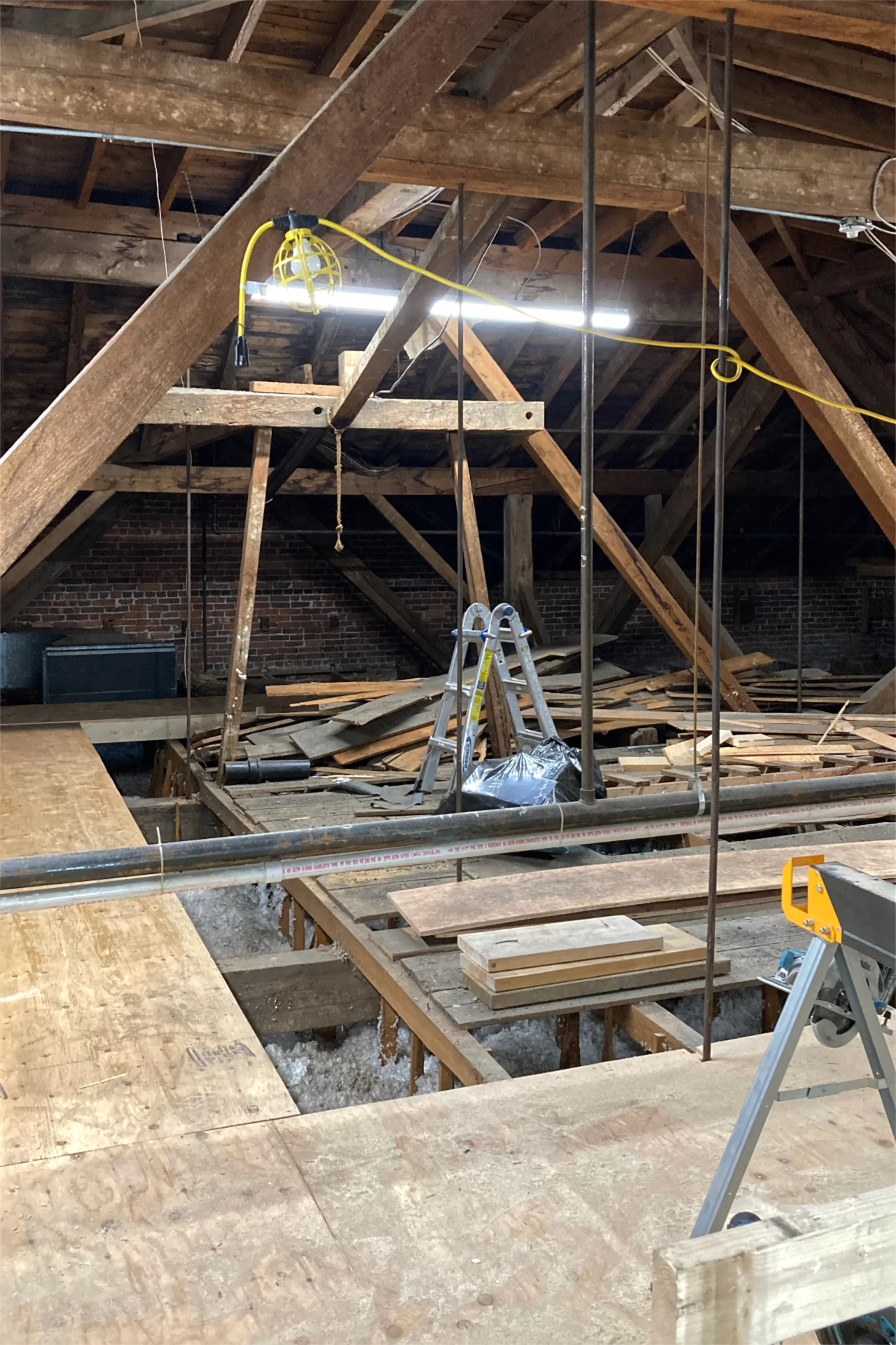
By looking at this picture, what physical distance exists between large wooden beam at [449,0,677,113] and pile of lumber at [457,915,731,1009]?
2.63m

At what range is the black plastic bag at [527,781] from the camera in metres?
4.95

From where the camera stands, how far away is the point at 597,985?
315 centimetres

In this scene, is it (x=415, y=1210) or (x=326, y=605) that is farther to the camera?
(x=326, y=605)

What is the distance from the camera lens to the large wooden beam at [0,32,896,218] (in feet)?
10.0

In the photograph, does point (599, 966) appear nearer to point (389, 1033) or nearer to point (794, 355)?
point (389, 1033)

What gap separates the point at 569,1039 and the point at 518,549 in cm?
757

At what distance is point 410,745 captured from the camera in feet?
23.4

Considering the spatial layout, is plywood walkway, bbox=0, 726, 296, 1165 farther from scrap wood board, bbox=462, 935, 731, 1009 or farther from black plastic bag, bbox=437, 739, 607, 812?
black plastic bag, bbox=437, 739, 607, 812

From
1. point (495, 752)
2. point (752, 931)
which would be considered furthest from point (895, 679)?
point (752, 931)

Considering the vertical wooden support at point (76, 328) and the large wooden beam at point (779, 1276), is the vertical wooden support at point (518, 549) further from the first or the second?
the large wooden beam at point (779, 1276)

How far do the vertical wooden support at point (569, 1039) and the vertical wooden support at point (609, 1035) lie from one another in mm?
80

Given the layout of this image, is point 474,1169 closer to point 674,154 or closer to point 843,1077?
point 843,1077

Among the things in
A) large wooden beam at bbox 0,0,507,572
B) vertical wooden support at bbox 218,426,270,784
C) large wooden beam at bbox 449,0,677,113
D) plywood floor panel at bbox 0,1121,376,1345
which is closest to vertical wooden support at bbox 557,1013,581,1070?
plywood floor panel at bbox 0,1121,376,1345

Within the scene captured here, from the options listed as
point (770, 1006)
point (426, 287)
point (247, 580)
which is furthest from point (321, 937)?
point (426, 287)
